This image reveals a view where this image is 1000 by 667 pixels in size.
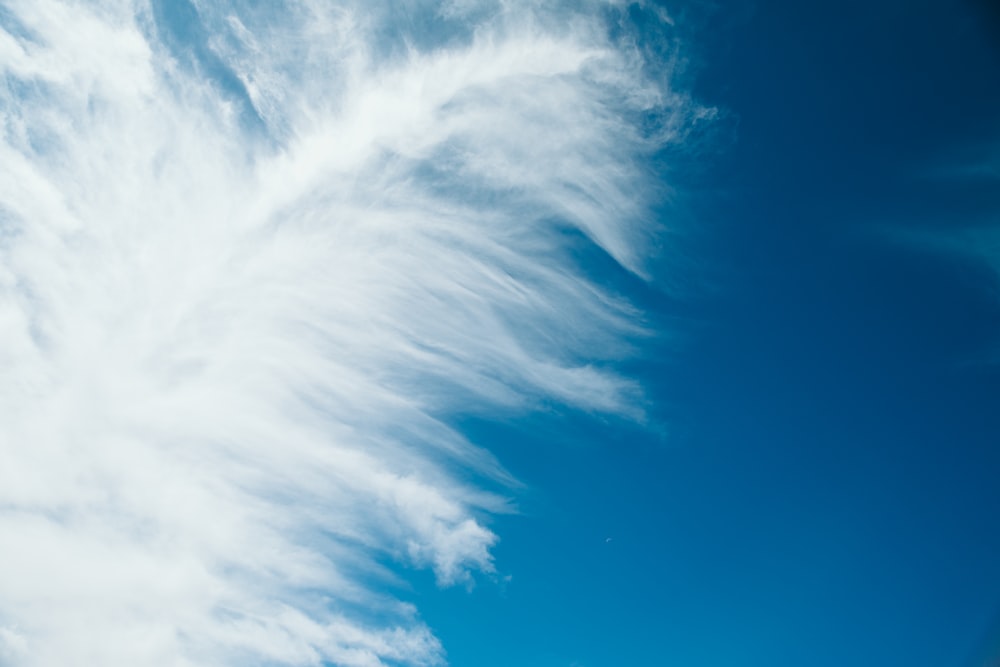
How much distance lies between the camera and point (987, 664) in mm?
11359

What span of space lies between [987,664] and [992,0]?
52.7 feet

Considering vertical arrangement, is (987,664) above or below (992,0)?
below

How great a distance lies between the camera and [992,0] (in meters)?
14.1

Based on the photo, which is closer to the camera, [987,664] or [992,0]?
[987,664]
